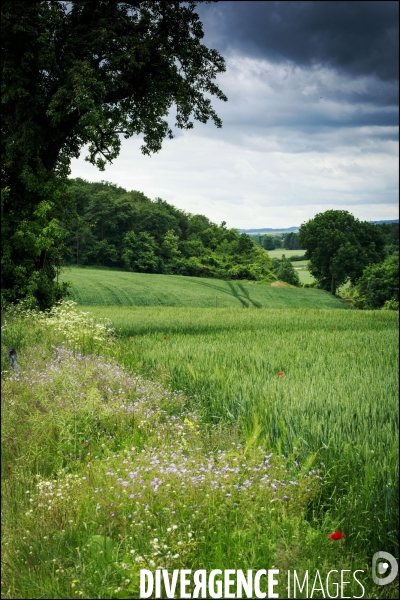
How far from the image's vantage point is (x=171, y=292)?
94.2ft

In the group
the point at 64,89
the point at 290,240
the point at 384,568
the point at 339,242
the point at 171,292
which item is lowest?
the point at 384,568

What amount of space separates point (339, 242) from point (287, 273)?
18.6 m

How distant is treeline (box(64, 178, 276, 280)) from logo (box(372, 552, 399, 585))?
53.4ft

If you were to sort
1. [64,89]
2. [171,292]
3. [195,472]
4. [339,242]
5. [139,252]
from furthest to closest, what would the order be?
[171,292], [339,242], [139,252], [64,89], [195,472]

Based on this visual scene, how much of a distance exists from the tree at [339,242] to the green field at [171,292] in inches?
236

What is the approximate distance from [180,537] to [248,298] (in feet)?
101

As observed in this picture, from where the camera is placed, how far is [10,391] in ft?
21.2

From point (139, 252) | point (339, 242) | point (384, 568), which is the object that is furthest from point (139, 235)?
point (384, 568)

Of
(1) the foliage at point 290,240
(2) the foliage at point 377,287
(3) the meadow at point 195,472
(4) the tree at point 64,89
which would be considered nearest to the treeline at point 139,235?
(1) the foliage at point 290,240

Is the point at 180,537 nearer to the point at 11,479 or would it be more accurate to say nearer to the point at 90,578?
the point at 90,578

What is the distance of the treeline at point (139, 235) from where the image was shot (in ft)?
65.3

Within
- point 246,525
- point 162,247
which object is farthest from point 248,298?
point 246,525

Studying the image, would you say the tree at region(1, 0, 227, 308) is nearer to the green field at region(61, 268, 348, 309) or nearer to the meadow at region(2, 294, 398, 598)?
the meadow at region(2, 294, 398, 598)

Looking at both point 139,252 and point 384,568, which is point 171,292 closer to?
point 139,252
